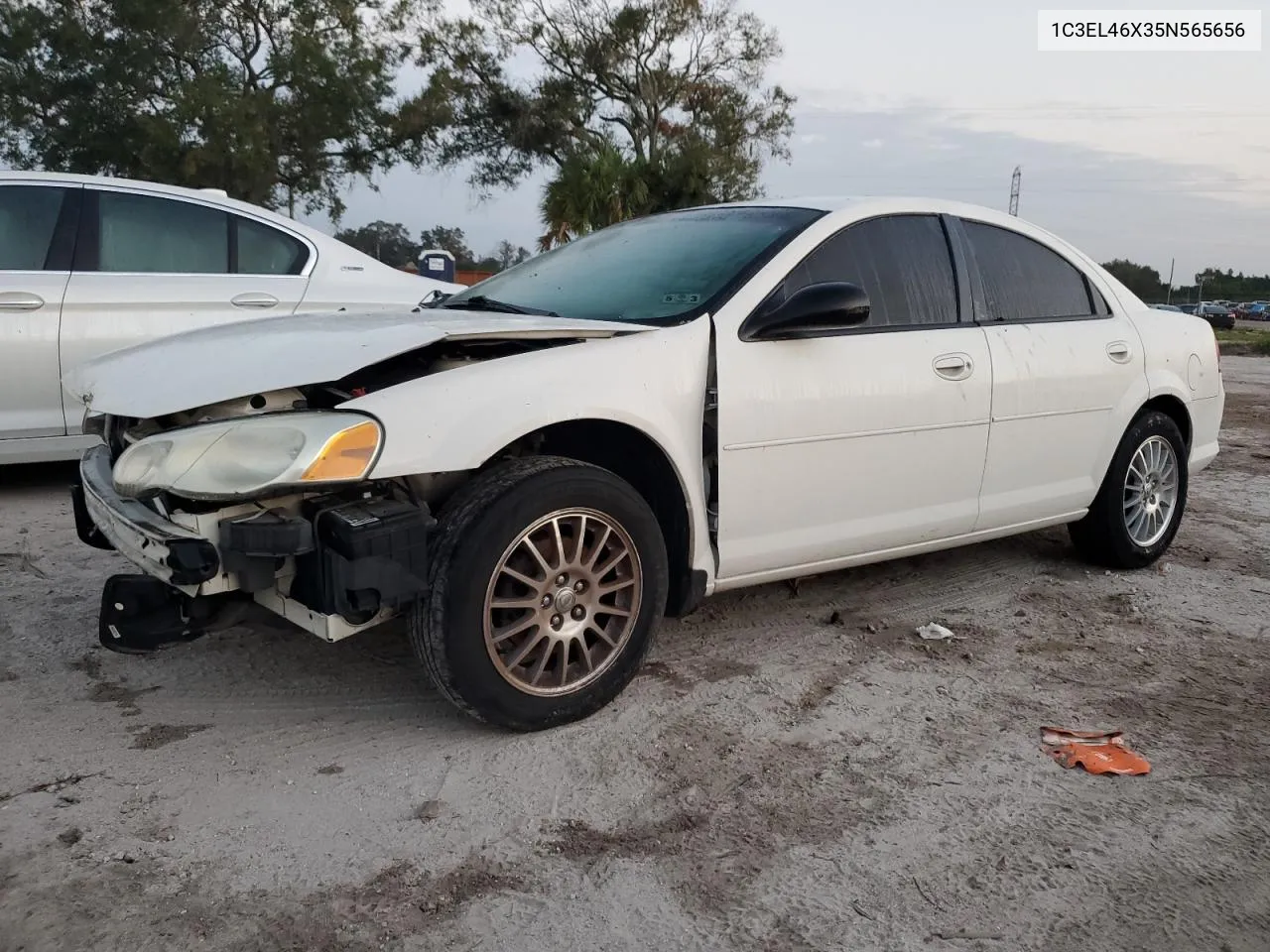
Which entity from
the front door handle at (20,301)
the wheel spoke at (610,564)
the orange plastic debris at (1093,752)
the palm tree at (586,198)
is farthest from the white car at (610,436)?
the palm tree at (586,198)

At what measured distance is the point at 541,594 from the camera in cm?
292

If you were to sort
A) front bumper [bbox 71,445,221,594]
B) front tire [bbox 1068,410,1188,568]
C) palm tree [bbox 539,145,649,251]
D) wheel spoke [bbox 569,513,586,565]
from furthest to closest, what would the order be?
palm tree [bbox 539,145,649,251] < front tire [bbox 1068,410,1188,568] < wheel spoke [bbox 569,513,586,565] < front bumper [bbox 71,445,221,594]

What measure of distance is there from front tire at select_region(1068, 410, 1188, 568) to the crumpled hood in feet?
8.84

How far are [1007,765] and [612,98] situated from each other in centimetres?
3132

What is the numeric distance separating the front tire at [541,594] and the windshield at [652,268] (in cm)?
73

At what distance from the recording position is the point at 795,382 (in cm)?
342

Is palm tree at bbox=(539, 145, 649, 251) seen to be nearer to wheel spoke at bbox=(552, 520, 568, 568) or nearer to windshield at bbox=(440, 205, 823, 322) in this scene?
windshield at bbox=(440, 205, 823, 322)

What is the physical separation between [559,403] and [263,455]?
81cm

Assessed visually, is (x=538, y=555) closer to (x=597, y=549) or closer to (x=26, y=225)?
(x=597, y=549)

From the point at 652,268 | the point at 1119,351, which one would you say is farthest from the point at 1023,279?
the point at 652,268

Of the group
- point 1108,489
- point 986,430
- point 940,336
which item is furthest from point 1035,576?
point 940,336

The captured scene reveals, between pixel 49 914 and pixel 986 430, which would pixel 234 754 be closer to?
pixel 49 914

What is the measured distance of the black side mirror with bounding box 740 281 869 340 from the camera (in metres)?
3.27

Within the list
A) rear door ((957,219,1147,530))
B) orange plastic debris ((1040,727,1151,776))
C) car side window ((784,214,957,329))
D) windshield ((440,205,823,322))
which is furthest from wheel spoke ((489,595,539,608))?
rear door ((957,219,1147,530))
